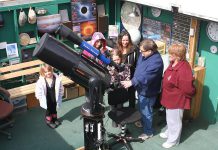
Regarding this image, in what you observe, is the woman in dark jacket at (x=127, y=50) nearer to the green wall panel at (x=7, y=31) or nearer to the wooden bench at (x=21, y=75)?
the wooden bench at (x=21, y=75)

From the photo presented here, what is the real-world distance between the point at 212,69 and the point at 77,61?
9.04ft

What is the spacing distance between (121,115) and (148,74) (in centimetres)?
73

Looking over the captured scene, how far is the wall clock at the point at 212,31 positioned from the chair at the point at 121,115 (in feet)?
5.57

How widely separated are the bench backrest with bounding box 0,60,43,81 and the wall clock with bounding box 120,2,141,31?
2079 mm

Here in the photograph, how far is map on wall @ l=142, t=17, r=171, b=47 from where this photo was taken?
250 inches

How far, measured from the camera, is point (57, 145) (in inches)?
208

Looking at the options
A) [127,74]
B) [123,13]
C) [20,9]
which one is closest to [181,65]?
[127,74]

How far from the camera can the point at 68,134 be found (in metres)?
5.58

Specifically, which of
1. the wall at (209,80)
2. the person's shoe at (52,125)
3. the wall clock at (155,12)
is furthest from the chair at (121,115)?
the wall clock at (155,12)

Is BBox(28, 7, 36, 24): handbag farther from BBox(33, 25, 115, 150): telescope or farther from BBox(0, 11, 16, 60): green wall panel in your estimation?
BBox(33, 25, 115, 150): telescope

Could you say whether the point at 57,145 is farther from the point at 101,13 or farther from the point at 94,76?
the point at 101,13

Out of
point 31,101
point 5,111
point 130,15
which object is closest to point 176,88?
point 130,15

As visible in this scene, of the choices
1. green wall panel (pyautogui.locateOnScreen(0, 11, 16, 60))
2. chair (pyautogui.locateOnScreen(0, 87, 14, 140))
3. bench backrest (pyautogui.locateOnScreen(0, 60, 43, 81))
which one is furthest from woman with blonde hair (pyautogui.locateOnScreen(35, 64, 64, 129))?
green wall panel (pyautogui.locateOnScreen(0, 11, 16, 60))

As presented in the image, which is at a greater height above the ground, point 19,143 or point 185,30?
point 185,30
